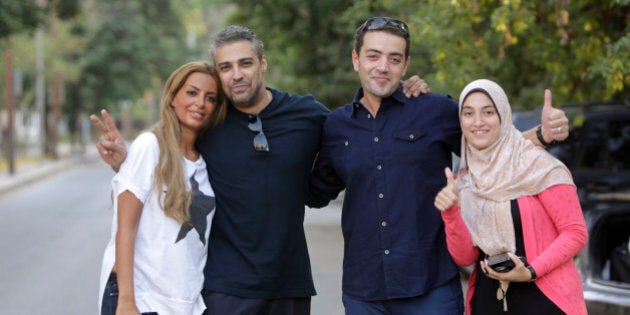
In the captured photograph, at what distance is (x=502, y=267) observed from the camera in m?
3.38

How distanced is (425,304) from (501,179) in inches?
28.1

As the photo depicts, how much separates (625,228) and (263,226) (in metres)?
3.64

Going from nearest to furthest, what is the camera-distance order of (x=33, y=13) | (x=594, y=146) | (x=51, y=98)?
(x=594, y=146) < (x=33, y=13) < (x=51, y=98)

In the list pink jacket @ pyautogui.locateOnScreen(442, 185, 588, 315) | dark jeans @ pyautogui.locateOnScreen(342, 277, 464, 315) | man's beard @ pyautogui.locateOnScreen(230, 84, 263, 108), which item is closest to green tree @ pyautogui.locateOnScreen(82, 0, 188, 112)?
man's beard @ pyautogui.locateOnScreen(230, 84, 263, 108)

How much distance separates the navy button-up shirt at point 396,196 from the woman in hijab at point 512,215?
228 millimetres

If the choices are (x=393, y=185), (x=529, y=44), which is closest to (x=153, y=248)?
(x=393, y=185)

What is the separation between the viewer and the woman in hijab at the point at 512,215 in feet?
11.0

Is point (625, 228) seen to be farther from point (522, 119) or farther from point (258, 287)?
Answer: point (258, 287)

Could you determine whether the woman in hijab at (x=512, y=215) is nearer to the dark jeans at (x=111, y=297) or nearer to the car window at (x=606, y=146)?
the dark jeans at (x=111, y=297)

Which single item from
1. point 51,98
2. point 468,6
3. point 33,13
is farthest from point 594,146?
point 51,98

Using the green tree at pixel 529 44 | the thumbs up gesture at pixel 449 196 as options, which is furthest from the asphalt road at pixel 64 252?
the green tree at pixel 529 44

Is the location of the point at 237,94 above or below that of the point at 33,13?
below

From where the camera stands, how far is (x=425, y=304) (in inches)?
148

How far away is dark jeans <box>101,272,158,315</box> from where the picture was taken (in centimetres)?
354
